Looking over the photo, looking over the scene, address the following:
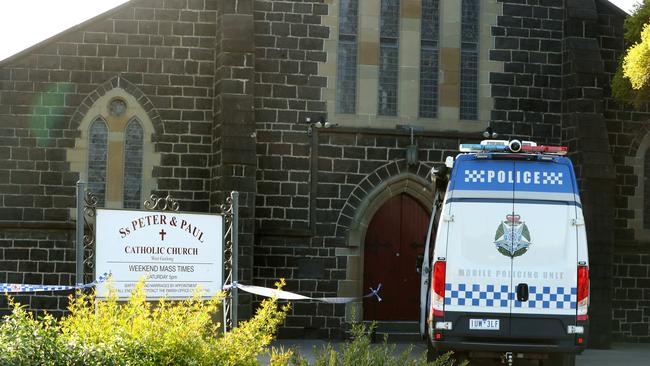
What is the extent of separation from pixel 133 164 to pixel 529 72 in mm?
7525

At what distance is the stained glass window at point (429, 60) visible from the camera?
20422mm

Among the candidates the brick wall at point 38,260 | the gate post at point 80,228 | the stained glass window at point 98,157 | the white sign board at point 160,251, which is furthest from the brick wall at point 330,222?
the gate post at point 80,228

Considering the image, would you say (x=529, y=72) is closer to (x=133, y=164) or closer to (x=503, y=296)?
(x=133, y=164)

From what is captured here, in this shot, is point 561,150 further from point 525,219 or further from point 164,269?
point 164,269

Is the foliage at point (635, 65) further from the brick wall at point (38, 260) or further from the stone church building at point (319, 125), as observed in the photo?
the brick wall at point (38, 260)

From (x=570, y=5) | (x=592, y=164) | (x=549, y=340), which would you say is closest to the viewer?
(x=549, y=340)

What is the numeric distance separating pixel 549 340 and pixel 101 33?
34.6 feet

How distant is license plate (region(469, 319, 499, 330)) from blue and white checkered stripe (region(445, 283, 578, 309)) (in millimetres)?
174

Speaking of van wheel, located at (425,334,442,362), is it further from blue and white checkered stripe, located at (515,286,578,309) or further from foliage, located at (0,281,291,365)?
foliage, located at (0,281,291,365)

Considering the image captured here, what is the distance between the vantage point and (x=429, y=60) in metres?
20.5

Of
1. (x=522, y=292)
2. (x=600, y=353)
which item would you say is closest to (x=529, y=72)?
(x=600, y=353)

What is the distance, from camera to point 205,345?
27.8 ft

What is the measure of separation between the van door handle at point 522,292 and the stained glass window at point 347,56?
26.0 ft

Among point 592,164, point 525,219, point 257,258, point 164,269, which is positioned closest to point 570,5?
point 592,164
